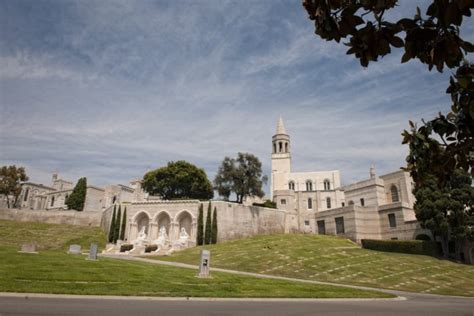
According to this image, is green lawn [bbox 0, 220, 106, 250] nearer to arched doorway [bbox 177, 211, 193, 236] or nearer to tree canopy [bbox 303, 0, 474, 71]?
arched doorway [bbox 177, 211, 193, 236]

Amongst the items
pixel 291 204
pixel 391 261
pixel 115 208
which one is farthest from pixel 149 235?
pixel 391 261

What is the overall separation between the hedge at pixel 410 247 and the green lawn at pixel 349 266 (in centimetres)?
183

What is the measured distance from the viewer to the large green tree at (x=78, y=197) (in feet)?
236

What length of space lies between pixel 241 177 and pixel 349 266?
1126 inches

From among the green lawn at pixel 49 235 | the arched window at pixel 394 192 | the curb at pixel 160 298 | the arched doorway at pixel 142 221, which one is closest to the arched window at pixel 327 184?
the arched window at pixel 394 192

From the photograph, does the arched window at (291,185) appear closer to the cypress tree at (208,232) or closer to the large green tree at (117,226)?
the cypress tree at (208,232)

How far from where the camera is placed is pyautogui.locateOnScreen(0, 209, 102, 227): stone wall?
5972 centimetres

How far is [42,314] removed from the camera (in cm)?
812

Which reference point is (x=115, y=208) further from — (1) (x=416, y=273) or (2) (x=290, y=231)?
(1) (x=416, y=273)

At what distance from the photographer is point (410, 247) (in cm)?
3741

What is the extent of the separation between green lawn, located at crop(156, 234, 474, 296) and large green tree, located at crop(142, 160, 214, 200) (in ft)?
84.9

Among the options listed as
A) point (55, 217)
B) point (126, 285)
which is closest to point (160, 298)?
point (126, 285)

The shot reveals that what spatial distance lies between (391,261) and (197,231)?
26.2 m

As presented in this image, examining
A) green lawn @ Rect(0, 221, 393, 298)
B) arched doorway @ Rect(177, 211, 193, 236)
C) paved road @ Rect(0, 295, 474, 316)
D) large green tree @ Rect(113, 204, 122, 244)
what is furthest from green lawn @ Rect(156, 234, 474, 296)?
large green tree @ Rect(113, 204, 122, 244)
